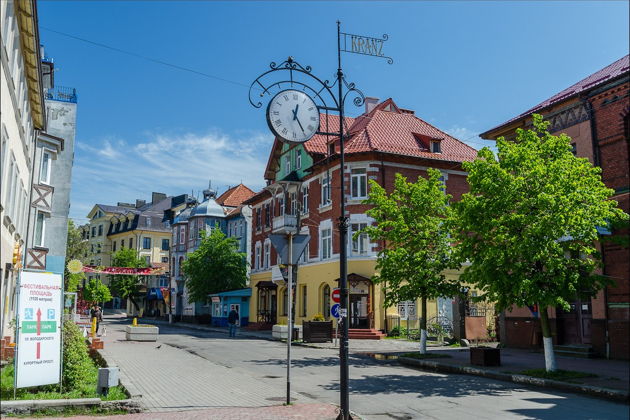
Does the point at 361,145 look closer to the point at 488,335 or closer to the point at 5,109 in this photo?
the point at 488,335

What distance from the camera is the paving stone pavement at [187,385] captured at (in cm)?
1106

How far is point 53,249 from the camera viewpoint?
35.2m

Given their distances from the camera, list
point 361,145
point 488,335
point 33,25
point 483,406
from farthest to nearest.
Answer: point 361,145, point 488,335, point 33,25, point 483,406

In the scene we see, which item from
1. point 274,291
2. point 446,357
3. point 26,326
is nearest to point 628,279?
point 446,357

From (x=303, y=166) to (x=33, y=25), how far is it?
956 inches

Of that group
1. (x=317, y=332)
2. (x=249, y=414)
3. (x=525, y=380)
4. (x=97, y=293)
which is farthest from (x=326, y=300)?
(x=97, y=293)

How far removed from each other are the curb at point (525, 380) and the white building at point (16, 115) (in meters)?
13.5

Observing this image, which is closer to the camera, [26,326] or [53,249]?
[26,326]

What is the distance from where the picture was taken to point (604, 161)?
20109mm

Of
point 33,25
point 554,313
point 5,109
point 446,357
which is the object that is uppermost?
point 33,25

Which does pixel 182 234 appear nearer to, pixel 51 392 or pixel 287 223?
pixel 287 223

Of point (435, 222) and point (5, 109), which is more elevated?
point (5, 109)

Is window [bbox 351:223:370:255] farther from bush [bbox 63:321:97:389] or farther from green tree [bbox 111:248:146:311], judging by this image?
green tree [bbox 111:248:146:311]

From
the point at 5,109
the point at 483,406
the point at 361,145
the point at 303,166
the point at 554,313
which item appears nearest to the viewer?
the point at 483,406
